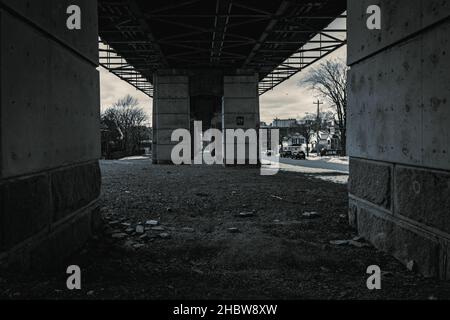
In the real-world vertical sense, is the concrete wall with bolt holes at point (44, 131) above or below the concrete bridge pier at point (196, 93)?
below

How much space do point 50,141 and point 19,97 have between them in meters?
0.88

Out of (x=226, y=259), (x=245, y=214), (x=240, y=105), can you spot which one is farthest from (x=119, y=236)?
(x=240, y=105)

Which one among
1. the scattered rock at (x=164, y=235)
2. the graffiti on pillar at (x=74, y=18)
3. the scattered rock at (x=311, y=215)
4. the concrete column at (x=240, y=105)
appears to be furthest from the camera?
the concrete column at (x=240, y=105)

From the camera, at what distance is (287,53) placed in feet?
69.7

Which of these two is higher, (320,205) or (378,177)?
(378,177)

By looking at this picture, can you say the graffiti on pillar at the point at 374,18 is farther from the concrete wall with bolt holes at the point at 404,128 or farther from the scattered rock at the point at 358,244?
the scattered rock at the point at 358,244

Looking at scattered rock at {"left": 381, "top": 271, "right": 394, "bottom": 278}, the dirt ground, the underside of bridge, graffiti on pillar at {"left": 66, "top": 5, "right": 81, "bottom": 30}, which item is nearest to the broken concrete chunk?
the dirt ground

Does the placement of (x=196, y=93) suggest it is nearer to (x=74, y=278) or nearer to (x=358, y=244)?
(x=358, y=244)

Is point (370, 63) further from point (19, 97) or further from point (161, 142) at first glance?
point (161, 142)

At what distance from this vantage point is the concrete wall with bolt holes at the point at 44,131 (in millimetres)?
3338

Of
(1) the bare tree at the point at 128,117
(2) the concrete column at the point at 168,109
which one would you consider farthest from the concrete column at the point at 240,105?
(1) the bare tree at the point at 128,117

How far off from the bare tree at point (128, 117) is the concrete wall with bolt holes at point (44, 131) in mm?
57267

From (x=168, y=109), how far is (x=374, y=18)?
19.6 m
